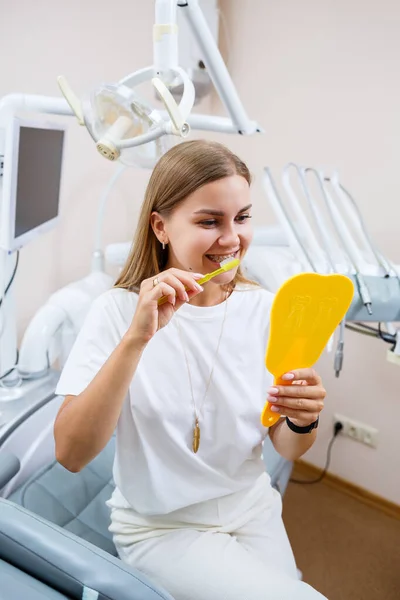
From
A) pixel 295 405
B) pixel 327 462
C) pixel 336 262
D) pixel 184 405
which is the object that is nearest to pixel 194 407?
pixel 184 405

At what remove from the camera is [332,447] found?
7.68 ft

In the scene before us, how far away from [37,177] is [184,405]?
77 centimetres

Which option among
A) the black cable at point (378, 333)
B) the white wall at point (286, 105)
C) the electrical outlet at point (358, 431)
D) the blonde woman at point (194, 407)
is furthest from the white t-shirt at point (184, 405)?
the electrical outlet at point (358, 431)

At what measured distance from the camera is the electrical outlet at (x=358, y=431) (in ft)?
7.19

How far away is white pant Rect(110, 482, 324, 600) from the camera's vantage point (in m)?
0.91

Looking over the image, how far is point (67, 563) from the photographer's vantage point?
773 mm

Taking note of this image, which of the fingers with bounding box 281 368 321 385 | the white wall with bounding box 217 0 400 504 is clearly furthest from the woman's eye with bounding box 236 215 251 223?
the white wall with bounding box 217 0 400 504

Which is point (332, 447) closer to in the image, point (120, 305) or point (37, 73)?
point (120, 305)

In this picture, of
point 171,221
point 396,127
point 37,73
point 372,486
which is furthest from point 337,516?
point 37,73

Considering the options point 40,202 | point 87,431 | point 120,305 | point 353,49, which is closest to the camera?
point 87,431

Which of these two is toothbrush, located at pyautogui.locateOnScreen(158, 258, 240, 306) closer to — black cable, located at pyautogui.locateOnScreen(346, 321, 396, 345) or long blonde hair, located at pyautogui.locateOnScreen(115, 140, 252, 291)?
long blonde hair, located at pyautogui.locateOnScreen(115, 140, 252, 291)

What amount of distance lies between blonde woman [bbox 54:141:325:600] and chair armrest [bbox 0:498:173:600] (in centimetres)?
14

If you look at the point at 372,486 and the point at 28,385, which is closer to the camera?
the point at 28,385

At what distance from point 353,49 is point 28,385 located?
5.57 ft
